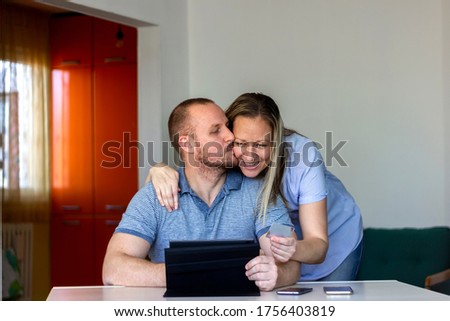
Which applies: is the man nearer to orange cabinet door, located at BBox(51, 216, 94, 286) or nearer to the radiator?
orange cabinet door, located at BBox(51, 216, 94, 286)

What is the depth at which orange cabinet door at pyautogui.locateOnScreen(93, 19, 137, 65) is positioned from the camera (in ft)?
22.1

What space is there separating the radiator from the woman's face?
4380 mm

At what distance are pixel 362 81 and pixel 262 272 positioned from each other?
3066 millimetres

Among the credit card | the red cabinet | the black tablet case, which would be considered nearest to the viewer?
the black tablet case

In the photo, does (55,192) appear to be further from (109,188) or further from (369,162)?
(369,162)

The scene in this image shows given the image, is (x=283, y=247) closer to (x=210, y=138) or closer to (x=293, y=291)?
(x=293, y=291)

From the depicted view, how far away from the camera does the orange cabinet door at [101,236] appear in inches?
271

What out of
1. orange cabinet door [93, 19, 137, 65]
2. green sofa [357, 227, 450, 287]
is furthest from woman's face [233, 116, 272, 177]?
orange cabinet door [93, 19, 137, 65]

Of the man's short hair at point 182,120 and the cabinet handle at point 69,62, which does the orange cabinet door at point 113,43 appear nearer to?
the cabinet handle at point 69,62

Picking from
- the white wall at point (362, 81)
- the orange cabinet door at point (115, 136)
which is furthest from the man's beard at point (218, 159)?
the orange cabinet door at point (115, 136)

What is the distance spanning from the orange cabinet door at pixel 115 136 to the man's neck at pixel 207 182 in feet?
11.7

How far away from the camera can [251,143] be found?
10.0 ft

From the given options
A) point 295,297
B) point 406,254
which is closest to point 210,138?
point 295,297

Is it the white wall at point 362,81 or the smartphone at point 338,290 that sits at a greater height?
the white wall at point 362,81
